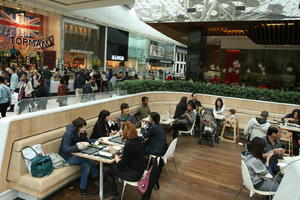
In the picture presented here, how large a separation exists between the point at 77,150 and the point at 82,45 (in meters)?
17.1

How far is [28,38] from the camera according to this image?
17328 mm

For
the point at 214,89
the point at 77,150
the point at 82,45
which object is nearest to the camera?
the point at 77,150

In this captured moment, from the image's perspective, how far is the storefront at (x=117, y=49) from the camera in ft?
71.3

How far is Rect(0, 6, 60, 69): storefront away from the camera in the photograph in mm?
15750

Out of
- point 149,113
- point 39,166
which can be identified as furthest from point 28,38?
point 39,166

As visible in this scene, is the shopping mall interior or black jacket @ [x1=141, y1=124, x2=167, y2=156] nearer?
the shopping mall interior

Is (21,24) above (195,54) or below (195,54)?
above

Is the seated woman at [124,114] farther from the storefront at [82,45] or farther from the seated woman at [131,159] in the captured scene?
the storefront at [82,45]

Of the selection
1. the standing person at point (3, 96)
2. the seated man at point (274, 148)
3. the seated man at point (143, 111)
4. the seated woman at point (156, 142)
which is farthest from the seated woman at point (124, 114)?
the seated man at point (274, 148)

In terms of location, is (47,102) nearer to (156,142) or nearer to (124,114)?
(124,114)

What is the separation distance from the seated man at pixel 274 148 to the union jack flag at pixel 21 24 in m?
17.0

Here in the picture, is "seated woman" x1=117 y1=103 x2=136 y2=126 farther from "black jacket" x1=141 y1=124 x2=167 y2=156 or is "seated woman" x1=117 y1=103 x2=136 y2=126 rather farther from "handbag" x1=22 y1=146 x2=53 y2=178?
"handbag" x1=22 y1=146 x2=53 y2=178

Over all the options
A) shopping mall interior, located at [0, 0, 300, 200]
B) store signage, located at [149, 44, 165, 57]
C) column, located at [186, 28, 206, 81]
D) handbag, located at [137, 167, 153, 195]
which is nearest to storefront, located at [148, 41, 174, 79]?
store signage, located at [149, 44, 165, 57]

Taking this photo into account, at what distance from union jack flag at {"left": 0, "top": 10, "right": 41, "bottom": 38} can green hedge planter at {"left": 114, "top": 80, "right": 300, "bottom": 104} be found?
1152cm
